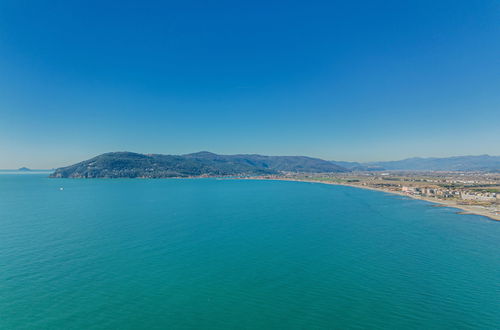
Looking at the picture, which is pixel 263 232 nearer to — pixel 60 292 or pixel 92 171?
pixel 60 292

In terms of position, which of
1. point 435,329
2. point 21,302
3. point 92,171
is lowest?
point 435,329

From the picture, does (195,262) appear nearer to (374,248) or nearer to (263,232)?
(263,232)

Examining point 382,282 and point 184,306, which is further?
point 382,282

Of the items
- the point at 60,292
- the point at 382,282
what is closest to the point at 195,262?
the point at 60,292

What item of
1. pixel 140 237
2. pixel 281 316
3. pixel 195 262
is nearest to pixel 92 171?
pixel 140 237

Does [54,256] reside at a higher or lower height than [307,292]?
higher

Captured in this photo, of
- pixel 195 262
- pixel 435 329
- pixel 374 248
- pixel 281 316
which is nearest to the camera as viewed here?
A: pixel 435 329

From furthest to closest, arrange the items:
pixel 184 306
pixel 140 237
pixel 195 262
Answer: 1. pixel 140 237
2. pixel 195 262
3. pixel 184 306
